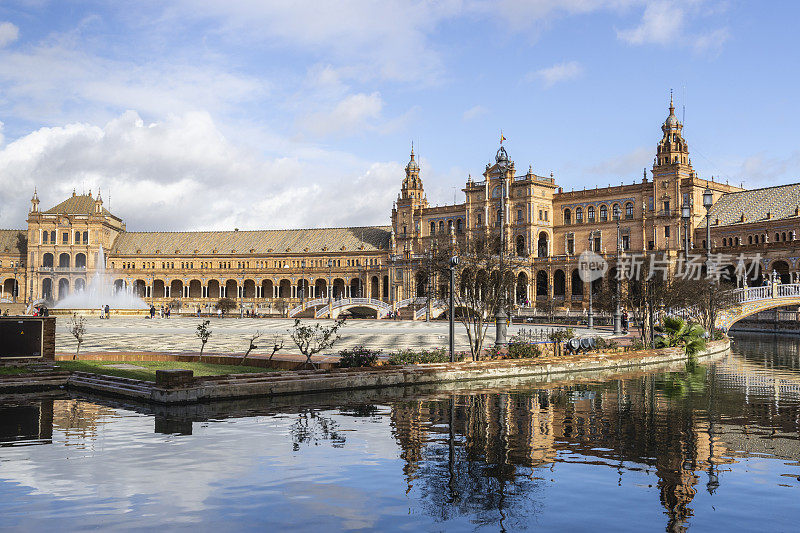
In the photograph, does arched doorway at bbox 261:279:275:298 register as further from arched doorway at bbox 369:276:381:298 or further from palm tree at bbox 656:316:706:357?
palm tree at bbox 656:316:706:357

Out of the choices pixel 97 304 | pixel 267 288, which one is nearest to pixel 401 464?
pixel 97 304

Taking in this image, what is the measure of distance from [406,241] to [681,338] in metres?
80.0

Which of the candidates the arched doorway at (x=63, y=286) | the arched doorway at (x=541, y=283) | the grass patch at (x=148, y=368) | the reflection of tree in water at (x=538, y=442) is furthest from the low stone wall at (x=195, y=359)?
the arched doorway at (x=63, y=286)

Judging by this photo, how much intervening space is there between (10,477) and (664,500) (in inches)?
391

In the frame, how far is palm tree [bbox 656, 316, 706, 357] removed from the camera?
3750cm

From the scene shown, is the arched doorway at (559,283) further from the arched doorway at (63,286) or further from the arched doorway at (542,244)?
the arched doorway at (63,286)

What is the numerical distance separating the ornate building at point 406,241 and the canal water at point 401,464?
202 ft

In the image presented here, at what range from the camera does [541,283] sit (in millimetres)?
103000

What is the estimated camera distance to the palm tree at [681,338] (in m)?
37.5

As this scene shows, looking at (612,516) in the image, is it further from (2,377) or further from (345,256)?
(345,256)

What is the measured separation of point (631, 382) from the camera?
87.1 ft

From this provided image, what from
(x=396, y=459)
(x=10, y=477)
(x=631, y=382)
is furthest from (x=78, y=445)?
(x=631, y=382)

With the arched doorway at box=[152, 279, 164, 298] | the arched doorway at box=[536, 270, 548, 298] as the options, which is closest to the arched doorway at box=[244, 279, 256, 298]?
the arched doorway at box=[152, 279, 164, 298]

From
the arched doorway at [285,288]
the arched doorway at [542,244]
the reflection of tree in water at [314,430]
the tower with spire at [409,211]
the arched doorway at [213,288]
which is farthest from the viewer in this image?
the arched doorway at [213,288]
